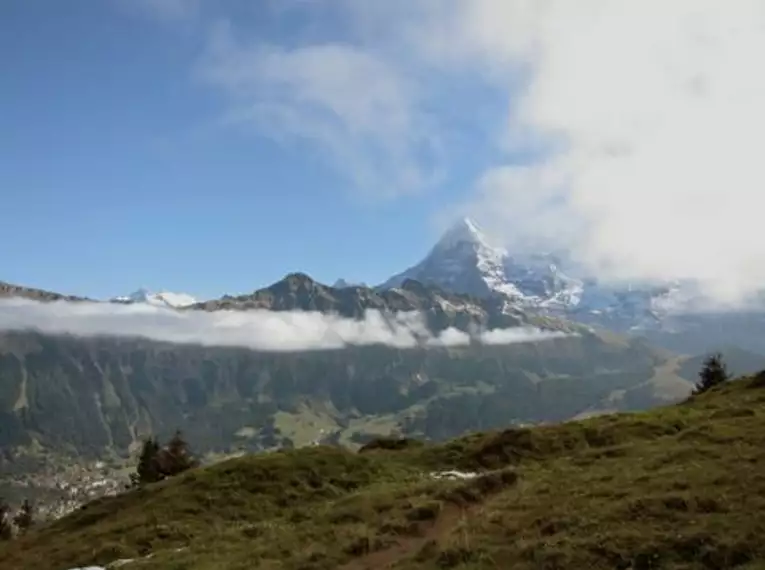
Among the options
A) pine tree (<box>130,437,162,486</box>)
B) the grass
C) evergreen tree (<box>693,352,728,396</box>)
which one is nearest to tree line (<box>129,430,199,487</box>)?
pine tree (<box>130,437,162,486</box>)

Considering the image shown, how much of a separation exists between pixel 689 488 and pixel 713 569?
889 cm

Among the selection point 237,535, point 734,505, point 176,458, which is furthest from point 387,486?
point 176,458

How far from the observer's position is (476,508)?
126 ft

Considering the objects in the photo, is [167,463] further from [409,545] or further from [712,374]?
[409,545]

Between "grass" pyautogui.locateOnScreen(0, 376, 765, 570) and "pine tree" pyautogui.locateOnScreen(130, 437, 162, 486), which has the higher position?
"grass" pyautogui.locateOnScreen(0, 376, 765, 570)

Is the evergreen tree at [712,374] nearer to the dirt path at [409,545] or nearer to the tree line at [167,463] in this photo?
the tree line at [167,463]

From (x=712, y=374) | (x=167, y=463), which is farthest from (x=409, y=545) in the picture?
(x=712, y=374)

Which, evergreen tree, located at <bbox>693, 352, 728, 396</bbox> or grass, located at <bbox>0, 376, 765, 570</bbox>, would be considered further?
evergreen tree, located at <bbox>693, 352, 728, 396</bbox>

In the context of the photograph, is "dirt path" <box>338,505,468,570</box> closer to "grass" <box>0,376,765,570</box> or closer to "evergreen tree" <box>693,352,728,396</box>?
"grass" <box>0,376,765,570</box>

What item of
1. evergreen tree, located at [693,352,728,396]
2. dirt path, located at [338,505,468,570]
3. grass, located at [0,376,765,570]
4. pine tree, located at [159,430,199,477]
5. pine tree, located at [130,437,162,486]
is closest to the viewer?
grass, located at [0,376,765,570]

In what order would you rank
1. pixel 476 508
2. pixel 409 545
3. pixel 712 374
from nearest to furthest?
pixel 409 545, pixel 476 508, pixel 712 374

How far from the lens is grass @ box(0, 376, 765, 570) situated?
2642 cm

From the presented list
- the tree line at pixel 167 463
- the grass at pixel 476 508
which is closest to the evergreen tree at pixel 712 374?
the grass at pixel 476 508

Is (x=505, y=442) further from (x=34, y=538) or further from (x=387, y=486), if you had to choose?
(x=34, y=538)
